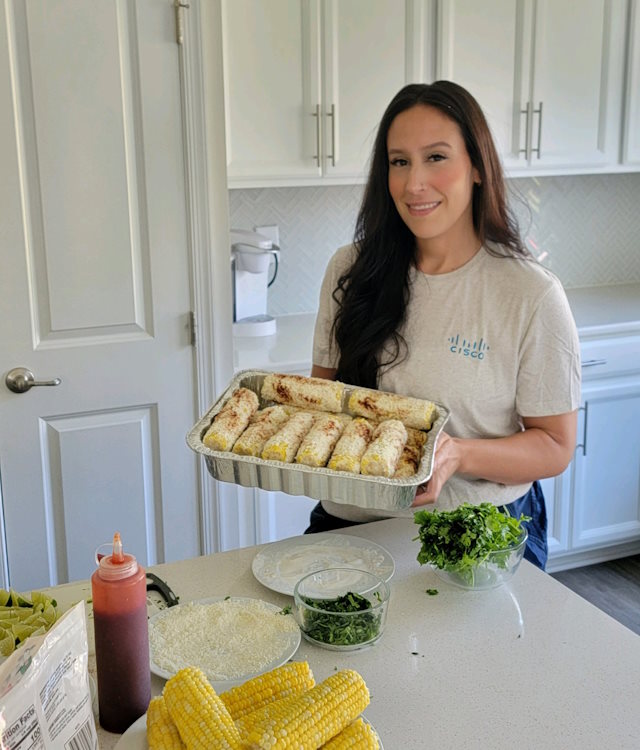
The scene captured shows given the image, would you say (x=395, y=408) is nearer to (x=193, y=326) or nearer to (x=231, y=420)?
(x=231, y=420)

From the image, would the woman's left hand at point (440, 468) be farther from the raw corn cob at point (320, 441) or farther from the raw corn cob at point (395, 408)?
the raw corn cob at point (320, 441)

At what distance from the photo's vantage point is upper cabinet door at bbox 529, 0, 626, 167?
306cm

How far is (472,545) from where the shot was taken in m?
1.39

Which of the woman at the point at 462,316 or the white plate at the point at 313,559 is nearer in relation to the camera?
the white plate at the point at 313,559

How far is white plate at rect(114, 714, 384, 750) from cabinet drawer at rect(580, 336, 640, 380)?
7.20ft

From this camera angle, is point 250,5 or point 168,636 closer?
point 168,636

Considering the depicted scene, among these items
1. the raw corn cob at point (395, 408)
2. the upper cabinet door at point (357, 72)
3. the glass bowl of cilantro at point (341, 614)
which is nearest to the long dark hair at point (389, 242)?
the raw corn cob at point (395, 408)

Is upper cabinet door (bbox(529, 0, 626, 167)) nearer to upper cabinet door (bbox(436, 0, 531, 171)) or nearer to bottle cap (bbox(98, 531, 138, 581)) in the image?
upper cabinet door (bbox(436, 0, 531, 171))

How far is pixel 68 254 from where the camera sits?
2.37 meters

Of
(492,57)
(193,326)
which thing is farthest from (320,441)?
(492,57)

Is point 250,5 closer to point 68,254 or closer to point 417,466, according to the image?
point 68,254

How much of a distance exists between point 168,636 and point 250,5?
6.52ft

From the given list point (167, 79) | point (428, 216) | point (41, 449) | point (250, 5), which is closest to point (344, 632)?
point (428, 216)

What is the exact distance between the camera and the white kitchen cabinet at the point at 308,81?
267 cm
